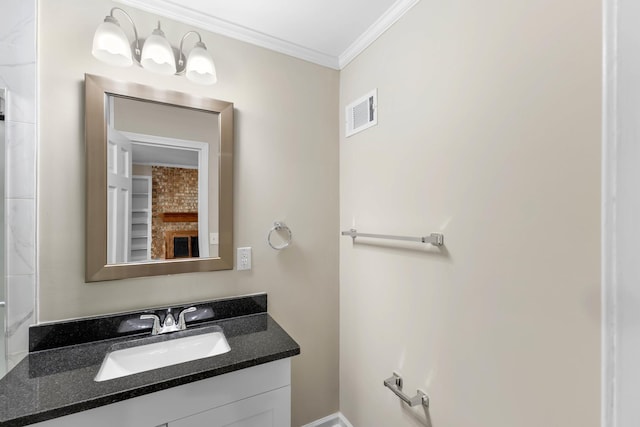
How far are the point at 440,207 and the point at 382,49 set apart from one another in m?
0.89

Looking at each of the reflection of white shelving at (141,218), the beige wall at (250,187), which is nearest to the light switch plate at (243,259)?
the beige wall at (250,187)

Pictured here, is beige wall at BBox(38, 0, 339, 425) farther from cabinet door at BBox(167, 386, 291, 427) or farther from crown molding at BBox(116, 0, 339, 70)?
cabinet door at BBox(167, 386, 291, 427)

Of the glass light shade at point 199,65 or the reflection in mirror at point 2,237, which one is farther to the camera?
the glass light shade at point 199,65

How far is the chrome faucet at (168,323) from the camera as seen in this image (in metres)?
1.29

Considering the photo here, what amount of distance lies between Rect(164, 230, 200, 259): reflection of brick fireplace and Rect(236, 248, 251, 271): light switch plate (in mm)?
203

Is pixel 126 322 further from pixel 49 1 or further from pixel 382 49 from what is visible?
pixel 382 49

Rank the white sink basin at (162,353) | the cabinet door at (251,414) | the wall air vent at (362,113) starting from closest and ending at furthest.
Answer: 1. the cabinet door at (251,414)
2. the white sink basin at (162,353)
3. the wall air vent at (362,113)

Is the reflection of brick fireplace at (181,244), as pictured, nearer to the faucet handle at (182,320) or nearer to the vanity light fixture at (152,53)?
the faucet handle at (182,320)

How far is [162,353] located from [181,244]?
0.48 m

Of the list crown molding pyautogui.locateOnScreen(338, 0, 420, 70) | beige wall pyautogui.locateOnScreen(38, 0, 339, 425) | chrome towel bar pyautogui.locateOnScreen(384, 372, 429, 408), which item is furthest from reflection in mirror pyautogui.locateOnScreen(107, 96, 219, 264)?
chrome towel bar pyautogui.locateOnScreen(384, 372, 429, 408)

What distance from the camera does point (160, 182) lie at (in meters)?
1.37

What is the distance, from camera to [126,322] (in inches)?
49.9

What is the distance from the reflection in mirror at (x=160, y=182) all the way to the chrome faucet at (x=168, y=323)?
0.26 meters

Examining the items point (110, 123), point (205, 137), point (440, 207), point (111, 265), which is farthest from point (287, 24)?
point (111, 265)
